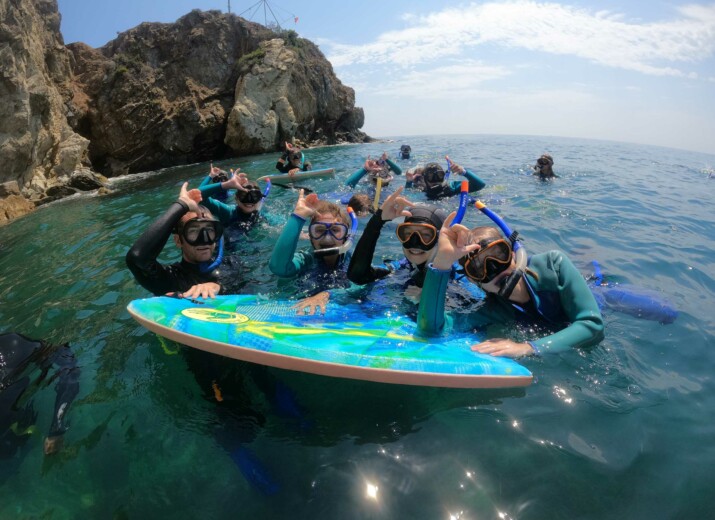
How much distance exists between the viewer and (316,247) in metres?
3.93

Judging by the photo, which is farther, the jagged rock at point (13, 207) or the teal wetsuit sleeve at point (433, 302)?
the jagged rock at point (13, 207)

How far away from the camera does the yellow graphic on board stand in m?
2.74

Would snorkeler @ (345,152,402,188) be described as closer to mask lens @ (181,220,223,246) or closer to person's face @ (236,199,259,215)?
person's face @ (236,199,259,215)

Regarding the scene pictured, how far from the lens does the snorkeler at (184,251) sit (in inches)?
121

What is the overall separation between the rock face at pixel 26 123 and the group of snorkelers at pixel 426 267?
10.4 meters

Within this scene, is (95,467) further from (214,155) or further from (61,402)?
(214,155)

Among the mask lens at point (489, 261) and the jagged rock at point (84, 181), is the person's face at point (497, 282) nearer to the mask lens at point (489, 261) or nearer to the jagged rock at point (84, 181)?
the mask lens at point (489, 261)

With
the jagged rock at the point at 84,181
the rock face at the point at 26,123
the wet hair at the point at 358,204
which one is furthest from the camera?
the jagged rock at the point at 84,181

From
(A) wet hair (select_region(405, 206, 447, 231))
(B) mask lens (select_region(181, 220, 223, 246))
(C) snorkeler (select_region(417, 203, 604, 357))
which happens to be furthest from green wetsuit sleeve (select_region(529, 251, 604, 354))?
(B) mask lens (select_region(181, 220, 223, 246))

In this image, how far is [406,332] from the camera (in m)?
2.96

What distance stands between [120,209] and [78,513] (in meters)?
10.1

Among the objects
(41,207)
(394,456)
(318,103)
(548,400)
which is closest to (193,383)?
(394,456)

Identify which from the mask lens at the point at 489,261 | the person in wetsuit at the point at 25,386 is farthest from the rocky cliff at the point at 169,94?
the mask lens at the point at 489,261

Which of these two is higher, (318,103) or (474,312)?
(318,103)
